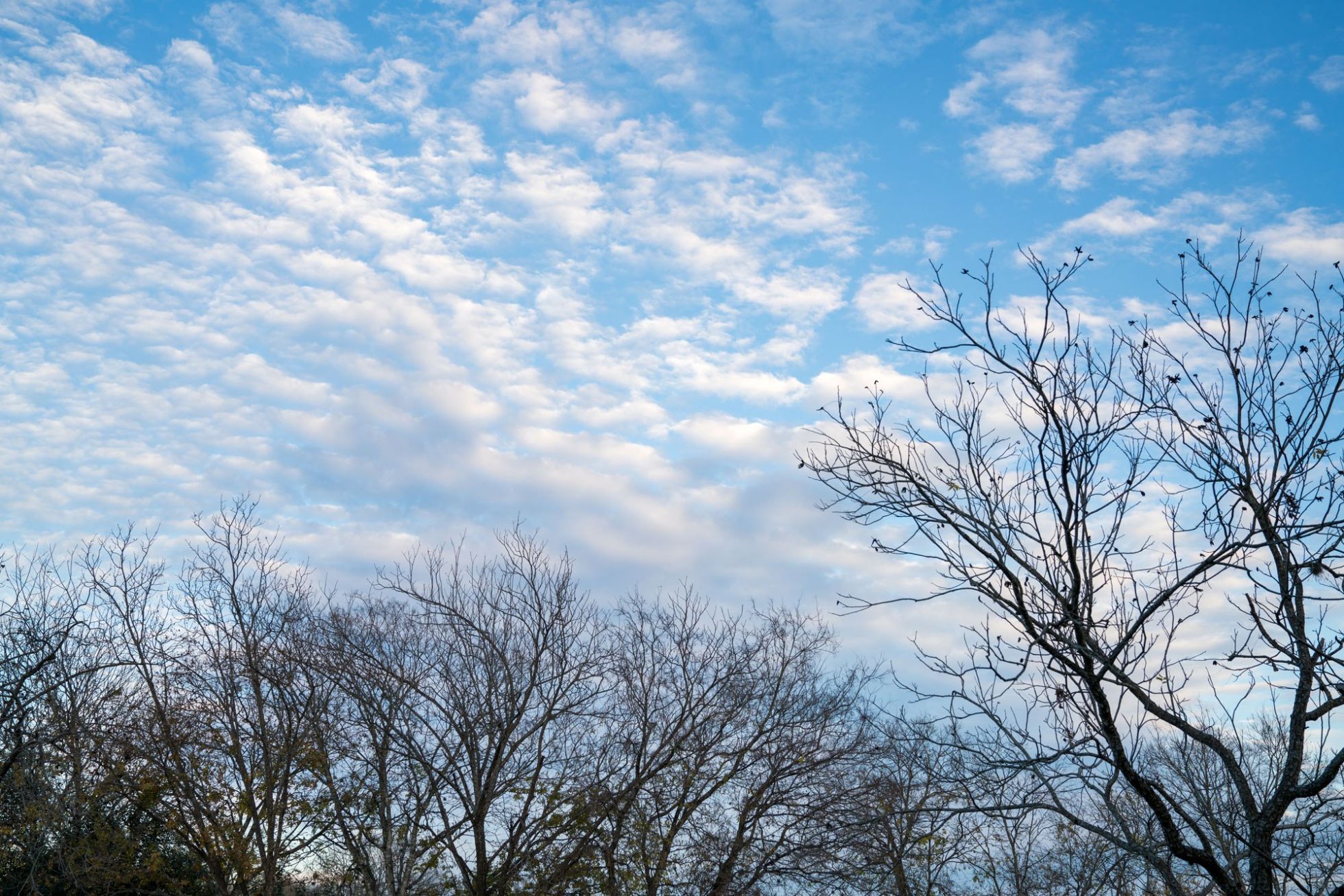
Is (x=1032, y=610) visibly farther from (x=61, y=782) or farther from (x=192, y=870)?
(x=61, y=782)

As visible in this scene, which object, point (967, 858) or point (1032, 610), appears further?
point (967, 858)

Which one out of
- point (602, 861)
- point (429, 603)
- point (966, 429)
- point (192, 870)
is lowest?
point (192, 870)

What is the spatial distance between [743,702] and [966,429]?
17.3 m

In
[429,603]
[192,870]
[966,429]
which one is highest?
[429,603]

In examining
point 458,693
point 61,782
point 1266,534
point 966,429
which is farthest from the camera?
point 61,782

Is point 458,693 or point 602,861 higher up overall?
point 458,693

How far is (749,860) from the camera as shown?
22844 millimetres

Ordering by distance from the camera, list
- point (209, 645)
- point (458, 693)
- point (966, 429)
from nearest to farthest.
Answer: point (966, 429) → point (458, 693) → point (209, 645)

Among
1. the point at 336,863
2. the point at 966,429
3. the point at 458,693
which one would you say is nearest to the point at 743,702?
the point at 458,693

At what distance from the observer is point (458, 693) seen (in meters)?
20.8

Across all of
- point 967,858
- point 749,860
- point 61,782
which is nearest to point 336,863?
point 61,782

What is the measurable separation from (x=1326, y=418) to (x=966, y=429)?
93.4 inches

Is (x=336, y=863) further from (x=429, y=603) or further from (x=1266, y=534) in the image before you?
(x=1266, y=534)

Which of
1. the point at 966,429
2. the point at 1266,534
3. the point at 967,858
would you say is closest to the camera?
the point at 1266,534
